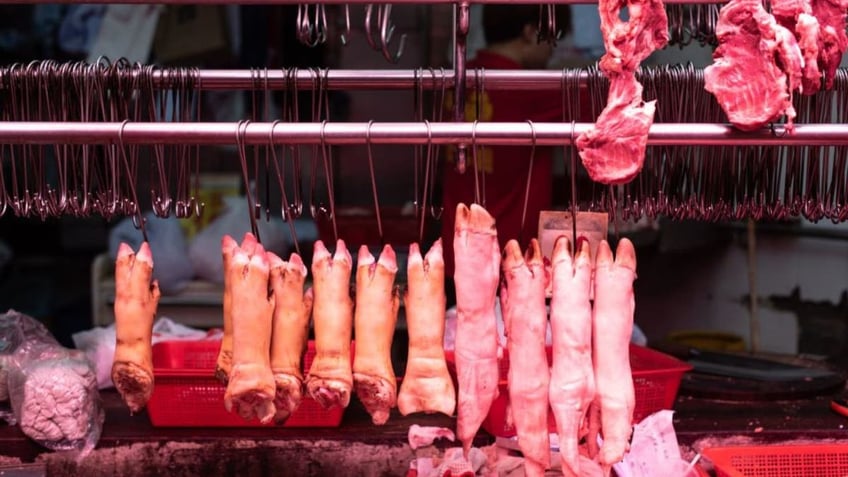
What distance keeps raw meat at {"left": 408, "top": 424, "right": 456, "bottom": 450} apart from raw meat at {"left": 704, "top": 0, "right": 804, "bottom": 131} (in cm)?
133

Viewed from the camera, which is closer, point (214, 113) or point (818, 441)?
point (818, 441)

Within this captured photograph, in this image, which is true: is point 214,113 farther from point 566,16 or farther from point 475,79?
point 475,79

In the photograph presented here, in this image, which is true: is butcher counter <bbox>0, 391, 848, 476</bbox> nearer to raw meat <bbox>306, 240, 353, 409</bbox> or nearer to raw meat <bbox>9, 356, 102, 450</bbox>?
raw meat <bbox>9, 356, 102, 450</bbox>

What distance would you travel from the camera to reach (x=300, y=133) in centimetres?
242

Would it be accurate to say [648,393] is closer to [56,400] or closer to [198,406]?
[198,406]

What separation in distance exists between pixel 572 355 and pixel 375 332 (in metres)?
0.49

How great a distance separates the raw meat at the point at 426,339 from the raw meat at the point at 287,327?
0.27 metres

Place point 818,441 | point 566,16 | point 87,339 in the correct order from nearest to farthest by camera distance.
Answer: point 818,441 → point 87,339 → point 566,16

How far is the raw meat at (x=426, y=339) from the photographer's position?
97.5 inches

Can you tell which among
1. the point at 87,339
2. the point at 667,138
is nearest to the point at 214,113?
the point at 87,339

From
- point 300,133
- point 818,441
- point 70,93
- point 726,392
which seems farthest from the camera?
point 726,392

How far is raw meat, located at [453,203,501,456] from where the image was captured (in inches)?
96.5

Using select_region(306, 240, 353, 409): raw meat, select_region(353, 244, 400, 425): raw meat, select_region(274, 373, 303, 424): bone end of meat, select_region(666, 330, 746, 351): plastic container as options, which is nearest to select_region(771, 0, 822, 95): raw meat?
select_region(353, 244, 400, 425): raw meat

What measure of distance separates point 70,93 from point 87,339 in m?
1.20
